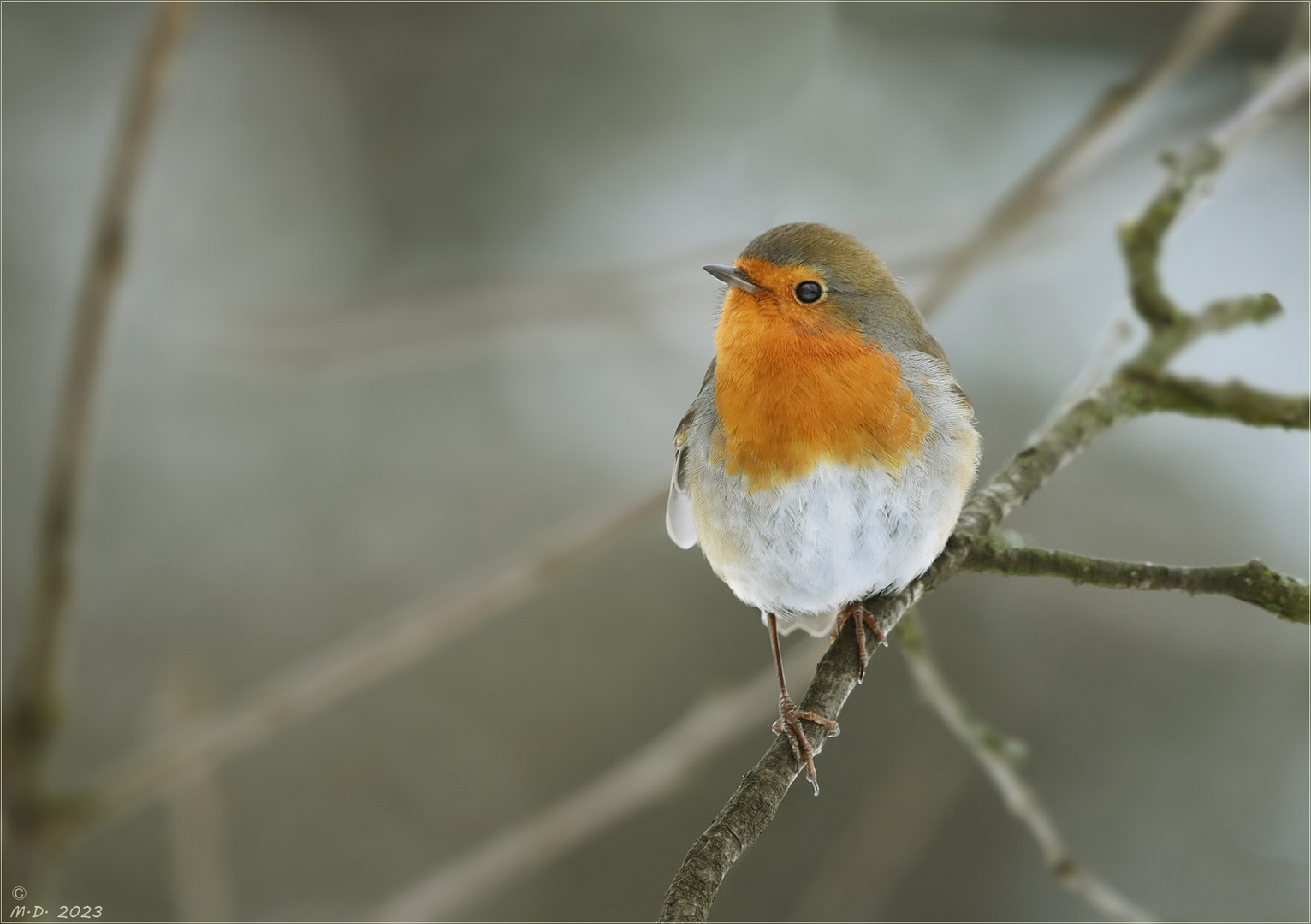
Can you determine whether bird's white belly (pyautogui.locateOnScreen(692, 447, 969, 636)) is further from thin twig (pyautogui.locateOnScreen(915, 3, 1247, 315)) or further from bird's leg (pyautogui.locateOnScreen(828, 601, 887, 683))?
thin twig (pyautogui.locateOnScreen(915, 3, 1247, 315))

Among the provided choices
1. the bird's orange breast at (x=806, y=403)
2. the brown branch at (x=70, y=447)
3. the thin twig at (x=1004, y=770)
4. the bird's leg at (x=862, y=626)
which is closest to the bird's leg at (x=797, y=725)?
the bird's leg at (x=862, y=626)

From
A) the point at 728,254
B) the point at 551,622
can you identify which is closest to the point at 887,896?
the point at 551,622

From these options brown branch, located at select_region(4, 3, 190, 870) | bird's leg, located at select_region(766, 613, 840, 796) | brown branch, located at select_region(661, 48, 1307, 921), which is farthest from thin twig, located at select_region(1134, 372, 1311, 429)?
brown branch, located at select_region(4, 3, 190, 870)

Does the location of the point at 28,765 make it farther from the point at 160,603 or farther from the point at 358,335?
the point at 160,603

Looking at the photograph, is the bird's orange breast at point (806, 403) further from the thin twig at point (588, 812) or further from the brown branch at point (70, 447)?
the brown branch at point (70, 447)

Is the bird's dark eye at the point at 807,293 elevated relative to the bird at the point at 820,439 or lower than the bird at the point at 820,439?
elevated

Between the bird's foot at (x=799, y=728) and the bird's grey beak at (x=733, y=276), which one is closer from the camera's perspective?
the bird's foot at (x=799, y=728)

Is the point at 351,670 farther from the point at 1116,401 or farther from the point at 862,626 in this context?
the point at 1116,401
